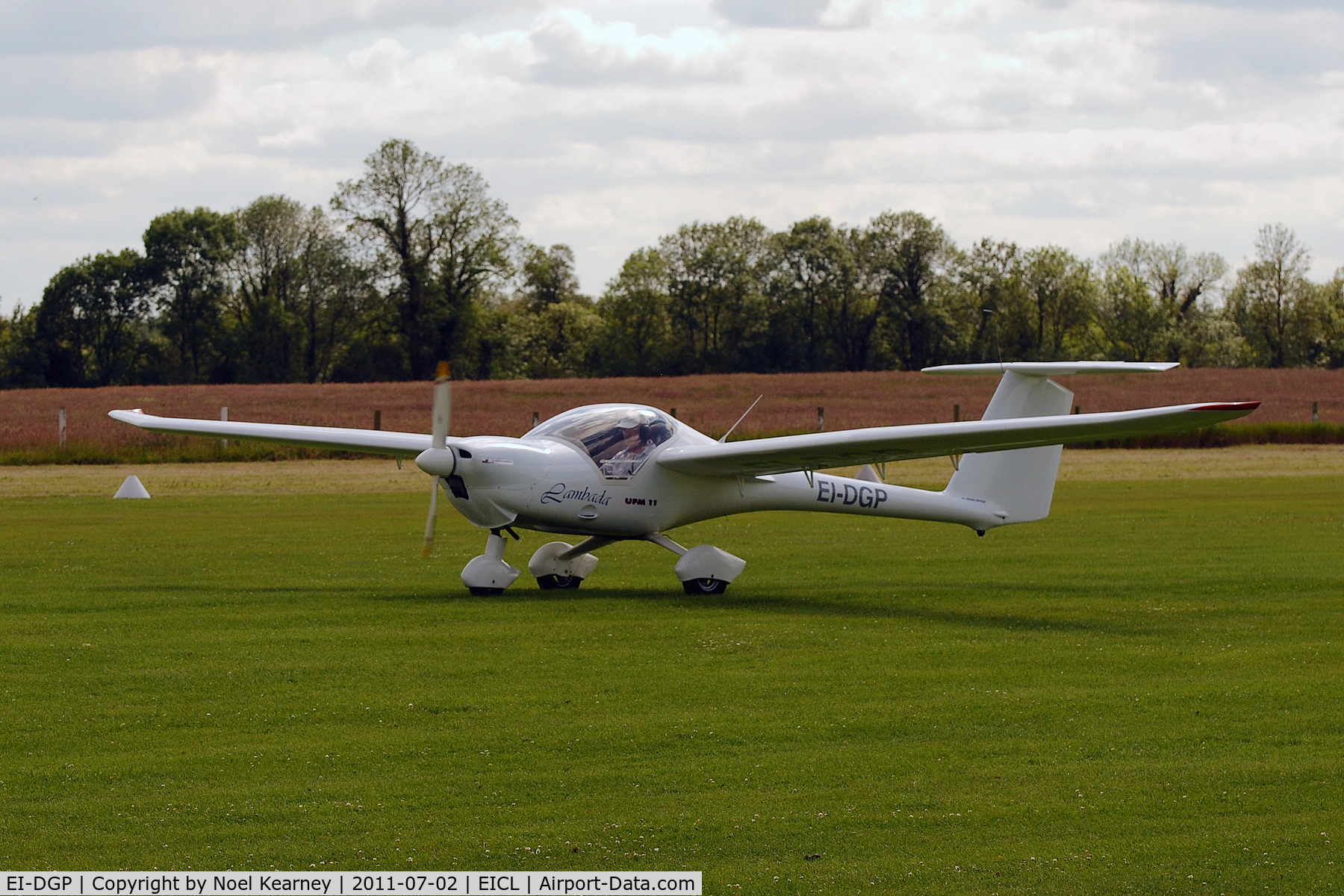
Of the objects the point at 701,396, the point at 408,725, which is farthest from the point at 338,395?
the point at 408,725

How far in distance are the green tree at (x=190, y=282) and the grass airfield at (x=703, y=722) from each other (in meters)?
89.5

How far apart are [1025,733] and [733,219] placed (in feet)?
357

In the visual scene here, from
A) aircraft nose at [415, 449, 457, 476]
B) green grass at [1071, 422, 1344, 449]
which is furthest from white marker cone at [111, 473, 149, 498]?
green grass at [1071, 422, 1344, 449]

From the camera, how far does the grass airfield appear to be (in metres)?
6.31

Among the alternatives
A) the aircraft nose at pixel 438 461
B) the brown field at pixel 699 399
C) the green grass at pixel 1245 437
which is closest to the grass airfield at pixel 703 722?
the aircraft nose at pixel 438 461

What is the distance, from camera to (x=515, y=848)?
6.30 m

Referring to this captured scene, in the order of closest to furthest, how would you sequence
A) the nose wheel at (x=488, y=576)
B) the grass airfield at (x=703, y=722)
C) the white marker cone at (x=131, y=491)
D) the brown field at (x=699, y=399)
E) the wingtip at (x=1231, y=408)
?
1. the grass airfield at (x=703, y=722)
2. the wingtip at (x=1231, y=408)
3. the nose wheel at (x=488, y=576)
4. the white marker cone at (x=131, y=491)
5. the brown field at (x=699, y=399)

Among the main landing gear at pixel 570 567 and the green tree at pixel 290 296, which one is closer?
the main landing gear at pixel 570 567

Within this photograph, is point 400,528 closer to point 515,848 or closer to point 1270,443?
point 515,848

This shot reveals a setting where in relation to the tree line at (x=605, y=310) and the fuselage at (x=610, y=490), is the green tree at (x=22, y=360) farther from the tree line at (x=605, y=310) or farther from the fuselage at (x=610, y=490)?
the fuselage at (x=610, y=490)

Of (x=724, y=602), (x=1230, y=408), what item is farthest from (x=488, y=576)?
(x=1230, y=408)

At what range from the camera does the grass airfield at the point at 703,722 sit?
631 cm
